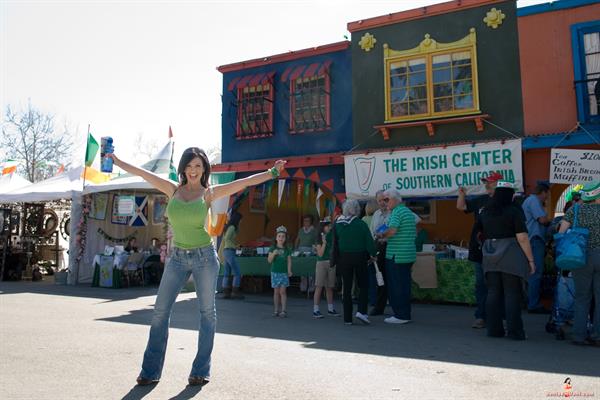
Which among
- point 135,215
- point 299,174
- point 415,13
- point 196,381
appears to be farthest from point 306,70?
point 196,381

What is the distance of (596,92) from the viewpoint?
10109mm

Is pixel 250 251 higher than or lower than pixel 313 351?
higher

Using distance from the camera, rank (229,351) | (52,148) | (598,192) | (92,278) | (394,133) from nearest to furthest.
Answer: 1. (229,351)
2. (598,192)
3. (394,133)
4. (92,278)
5. (52,148)

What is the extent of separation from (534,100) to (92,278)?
1263 centimetres

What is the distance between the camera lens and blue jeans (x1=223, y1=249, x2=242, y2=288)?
11914 millimetres

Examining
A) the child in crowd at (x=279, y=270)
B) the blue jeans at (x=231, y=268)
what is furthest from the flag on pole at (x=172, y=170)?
the child in crowd at (x=279, y=270)

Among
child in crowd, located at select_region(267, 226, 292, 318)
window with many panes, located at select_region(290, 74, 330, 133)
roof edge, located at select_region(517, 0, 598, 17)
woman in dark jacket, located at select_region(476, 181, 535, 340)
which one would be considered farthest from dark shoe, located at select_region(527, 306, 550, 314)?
window with many panes, located at select_region(290, 74, 330, 133)

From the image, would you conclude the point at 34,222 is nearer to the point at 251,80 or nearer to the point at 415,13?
the point at 251,80

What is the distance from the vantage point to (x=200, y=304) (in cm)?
438

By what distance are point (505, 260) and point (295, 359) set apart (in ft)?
9.80

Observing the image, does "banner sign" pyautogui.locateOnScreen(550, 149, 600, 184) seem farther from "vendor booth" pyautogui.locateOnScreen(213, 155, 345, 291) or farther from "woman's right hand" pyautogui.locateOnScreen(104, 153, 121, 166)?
"woman's right hand" pyautogui.locateOnScreen(104, 153, 121, 166)

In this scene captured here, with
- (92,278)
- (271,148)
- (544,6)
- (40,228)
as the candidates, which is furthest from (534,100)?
(40,228)

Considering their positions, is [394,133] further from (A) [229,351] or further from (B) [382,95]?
(A) [229,351]

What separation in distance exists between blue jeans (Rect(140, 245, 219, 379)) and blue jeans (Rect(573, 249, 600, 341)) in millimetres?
4384
